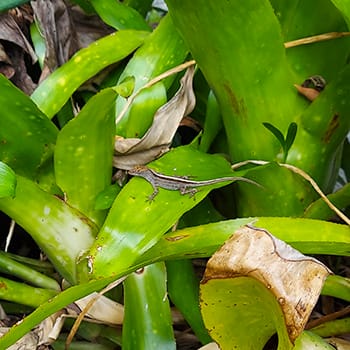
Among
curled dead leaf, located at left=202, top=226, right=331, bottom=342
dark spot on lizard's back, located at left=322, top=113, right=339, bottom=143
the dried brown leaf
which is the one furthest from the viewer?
the dried brown leaf

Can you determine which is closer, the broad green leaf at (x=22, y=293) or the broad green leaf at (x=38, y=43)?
the broad green leaf at (x=22, y=293)

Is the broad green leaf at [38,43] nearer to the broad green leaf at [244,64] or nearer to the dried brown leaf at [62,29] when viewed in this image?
the dried brown leaf at [62,29]

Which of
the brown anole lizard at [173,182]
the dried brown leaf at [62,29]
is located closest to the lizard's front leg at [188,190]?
the brown anole lizard at [173,182]

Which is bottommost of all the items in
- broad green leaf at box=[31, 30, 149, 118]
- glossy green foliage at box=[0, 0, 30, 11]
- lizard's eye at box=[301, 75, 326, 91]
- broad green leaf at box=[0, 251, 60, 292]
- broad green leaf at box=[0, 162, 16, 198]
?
broad green leaf at box=[0, 251, 60, 292]

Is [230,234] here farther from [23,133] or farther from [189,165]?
[23,133]

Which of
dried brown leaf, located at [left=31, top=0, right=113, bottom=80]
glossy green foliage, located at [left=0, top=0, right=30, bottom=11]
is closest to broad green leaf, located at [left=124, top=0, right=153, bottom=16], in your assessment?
dried brown leaf, located at [left=31, top=0, right=113, bottom=80]

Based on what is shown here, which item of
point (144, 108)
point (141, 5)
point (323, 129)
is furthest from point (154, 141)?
point (141, 5)

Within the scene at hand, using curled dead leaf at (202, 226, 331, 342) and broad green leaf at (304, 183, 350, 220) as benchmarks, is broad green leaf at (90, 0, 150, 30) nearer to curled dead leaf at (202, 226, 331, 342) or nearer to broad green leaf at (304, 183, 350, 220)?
broad green leaf at (304, 183, 350, 220)
